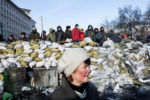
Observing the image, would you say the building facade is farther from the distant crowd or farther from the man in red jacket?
the man in red jacket

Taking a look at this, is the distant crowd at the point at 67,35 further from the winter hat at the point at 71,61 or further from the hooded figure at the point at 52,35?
the winter hat at the point at 71,61

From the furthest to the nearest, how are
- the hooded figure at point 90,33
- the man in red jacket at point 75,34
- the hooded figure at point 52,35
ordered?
the hooded figure at point 90,33
the hooded figure at point 52,35
the man in red jacket at point 75,34

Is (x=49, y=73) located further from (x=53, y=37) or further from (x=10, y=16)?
(x=10, y=16)

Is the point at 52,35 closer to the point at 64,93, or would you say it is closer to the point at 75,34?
the point at 75,34

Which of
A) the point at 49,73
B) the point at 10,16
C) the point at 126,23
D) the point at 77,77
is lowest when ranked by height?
the point at 49,73

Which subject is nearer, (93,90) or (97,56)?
(93,90)

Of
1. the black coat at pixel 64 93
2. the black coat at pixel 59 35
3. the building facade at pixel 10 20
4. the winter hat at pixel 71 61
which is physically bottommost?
the black coat at pixel 64 93

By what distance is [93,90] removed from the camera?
5.65ft

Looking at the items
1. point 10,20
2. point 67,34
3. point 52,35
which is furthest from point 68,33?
point 10,20

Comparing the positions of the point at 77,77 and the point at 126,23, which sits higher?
the point at 126,23

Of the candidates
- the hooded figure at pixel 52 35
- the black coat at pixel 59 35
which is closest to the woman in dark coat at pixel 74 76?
the black coat at pixel 59 35

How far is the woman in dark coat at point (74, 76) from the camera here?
1.57 m

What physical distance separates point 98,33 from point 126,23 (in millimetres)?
29491

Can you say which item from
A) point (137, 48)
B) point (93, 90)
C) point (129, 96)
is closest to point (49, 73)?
point (129, 96)
